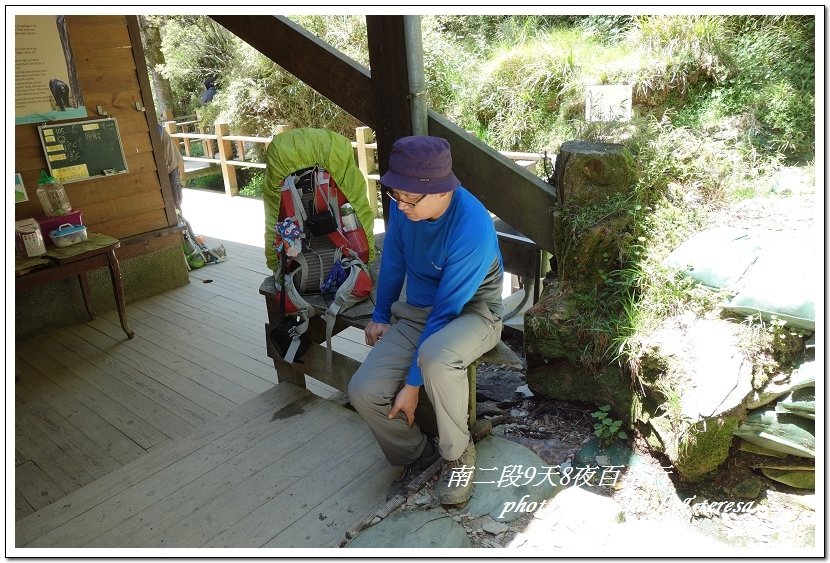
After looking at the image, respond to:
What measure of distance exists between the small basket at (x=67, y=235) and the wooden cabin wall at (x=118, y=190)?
1.31 feet

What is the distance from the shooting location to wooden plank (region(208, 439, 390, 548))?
2432 mm

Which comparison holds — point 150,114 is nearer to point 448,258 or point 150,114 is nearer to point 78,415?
point 78,415

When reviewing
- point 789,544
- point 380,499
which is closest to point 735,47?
point 789,544

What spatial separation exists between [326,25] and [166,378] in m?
9.00

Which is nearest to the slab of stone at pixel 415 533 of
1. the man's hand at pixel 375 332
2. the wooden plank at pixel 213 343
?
the man's hand at pixel 375 332

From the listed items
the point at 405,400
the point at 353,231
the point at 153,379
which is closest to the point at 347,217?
the point at 353,231

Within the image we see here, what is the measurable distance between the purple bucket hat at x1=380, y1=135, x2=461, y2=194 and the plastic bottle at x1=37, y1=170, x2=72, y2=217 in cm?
363

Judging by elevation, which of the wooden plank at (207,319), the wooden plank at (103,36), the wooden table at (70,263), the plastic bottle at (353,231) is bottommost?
the wooden plank at (207,319)

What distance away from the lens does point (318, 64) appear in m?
3.15

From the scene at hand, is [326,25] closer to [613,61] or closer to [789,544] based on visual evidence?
[613,61]

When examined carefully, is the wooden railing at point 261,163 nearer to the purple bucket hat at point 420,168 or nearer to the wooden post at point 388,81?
the wooden post at point 388,81

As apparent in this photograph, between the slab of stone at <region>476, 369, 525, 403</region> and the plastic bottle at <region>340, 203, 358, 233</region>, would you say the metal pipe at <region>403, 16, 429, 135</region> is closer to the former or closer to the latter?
the plastic bottle at <region>340, 203, 358, 233</region>

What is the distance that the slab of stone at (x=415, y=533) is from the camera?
86.2 inches

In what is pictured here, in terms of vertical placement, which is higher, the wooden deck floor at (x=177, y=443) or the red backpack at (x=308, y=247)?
the red backpack at (x=308, y=247)
